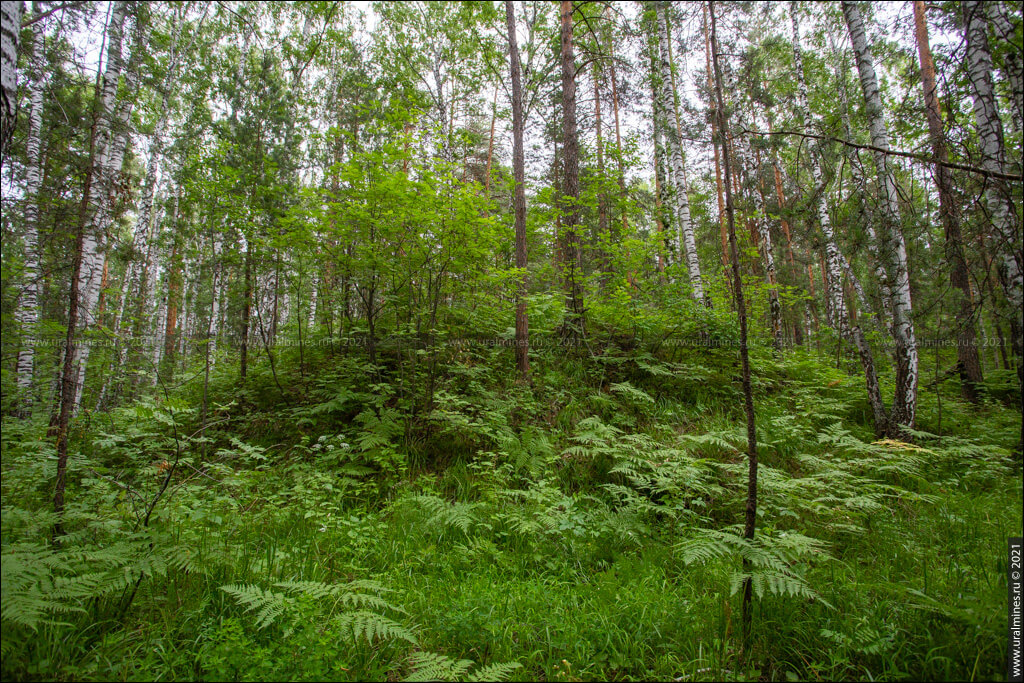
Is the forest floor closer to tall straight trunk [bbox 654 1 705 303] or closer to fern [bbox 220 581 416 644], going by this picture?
fern [bbox 220 581 416 644]

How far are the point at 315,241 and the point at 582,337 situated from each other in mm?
4702

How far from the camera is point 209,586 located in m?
2.41

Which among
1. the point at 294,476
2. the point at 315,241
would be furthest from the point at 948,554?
the point at 315,241

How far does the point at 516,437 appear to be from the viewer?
4930 millimetres

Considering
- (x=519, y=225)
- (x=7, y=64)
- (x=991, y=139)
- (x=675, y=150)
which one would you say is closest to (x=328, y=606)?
(x=7, y=64)

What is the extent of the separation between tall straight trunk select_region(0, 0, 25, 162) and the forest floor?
175 centimetres

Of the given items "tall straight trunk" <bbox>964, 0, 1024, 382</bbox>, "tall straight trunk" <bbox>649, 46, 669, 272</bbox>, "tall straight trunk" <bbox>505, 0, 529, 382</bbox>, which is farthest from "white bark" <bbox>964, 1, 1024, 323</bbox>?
"tall straight trunk" <bbox>649, 46, 669, 272</bbox>

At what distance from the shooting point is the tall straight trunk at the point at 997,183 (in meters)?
2.39

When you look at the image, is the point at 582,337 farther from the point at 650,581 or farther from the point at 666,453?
the point at 650,581

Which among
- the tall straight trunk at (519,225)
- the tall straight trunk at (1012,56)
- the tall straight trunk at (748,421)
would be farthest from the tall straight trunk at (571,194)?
the tall straight trunk at (1012,56)

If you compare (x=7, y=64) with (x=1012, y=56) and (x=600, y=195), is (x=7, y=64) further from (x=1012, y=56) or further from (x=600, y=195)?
(x=600, y=195)

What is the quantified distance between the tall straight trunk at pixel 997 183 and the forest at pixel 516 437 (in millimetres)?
53

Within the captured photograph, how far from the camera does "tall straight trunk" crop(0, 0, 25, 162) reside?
216cm

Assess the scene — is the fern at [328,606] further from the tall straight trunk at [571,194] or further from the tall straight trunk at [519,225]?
the tall straight trunk at [571,194]
